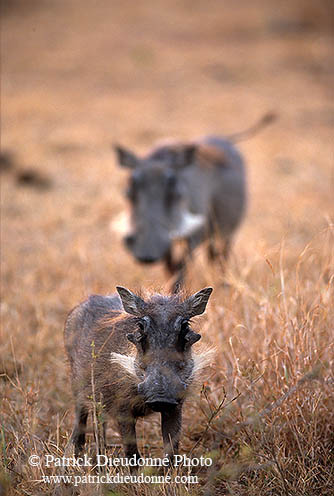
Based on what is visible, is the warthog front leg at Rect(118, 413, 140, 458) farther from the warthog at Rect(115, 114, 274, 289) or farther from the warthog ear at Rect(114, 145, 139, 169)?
the warthog ear at Rect(114, 145, 139, 169)

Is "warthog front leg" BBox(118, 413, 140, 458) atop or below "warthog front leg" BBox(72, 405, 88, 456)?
atop

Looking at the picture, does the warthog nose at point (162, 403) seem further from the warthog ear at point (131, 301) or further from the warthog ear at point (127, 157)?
the warthog ear at point (127, 157)

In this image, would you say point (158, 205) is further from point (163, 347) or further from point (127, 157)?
point (163, 347)

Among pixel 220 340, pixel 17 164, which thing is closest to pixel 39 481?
pixel 220 340

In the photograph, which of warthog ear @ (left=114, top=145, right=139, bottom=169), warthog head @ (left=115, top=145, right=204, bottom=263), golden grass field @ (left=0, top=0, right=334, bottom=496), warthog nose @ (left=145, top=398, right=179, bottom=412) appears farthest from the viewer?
warthog ear @ (left=114, top=145, right=139, bottom=169)

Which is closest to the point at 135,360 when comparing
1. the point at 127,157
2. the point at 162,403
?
the point at 162,403

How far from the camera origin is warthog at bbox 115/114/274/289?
4723 mm

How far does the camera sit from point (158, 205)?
4.80 meters

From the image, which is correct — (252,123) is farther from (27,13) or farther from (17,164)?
(27,13)

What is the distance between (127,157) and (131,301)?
9.44 feet

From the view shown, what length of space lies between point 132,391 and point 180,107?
1345 cm

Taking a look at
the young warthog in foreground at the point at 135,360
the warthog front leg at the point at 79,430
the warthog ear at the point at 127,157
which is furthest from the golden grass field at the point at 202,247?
the warthog ear at the point at 127,157

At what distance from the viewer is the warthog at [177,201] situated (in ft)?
15.5

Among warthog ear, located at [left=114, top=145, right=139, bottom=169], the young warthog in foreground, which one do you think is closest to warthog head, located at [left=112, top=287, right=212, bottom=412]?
the young warthog in foreground
